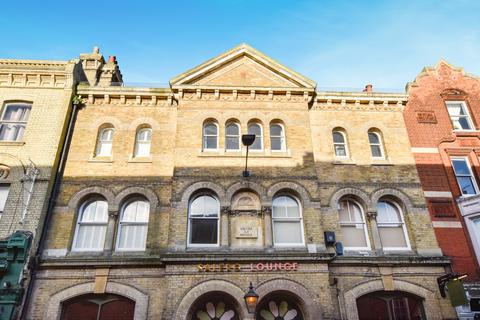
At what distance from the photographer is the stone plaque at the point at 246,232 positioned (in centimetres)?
1202

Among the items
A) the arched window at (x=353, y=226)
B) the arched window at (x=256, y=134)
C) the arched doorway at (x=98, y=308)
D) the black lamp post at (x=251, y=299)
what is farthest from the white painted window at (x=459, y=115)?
the arched doorway at (x=98, y=308)

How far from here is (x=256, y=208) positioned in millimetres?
12617

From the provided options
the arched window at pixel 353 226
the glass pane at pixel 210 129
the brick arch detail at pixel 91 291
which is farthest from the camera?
the glass pane at pixel 210 129

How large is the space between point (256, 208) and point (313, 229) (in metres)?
2.12

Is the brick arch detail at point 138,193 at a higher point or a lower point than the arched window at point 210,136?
lower

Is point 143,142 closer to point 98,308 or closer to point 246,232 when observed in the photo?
point 246,232

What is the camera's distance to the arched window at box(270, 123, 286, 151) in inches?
556

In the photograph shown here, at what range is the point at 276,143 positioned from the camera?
46.7 ft

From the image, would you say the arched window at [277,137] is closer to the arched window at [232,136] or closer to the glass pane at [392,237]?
the arched window at [232,136]

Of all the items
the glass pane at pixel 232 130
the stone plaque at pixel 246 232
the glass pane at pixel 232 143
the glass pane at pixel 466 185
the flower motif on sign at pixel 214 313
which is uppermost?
the glass pane at pixel 232 130

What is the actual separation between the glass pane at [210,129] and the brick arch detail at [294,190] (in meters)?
3.45

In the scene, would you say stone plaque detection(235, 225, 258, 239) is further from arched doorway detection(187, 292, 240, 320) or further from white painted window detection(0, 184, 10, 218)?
white painted window detection(0, 184, 10, 218)

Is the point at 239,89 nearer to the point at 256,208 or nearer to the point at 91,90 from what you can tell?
the point at 256,208

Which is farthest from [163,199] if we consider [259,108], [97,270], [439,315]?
[439,315]
